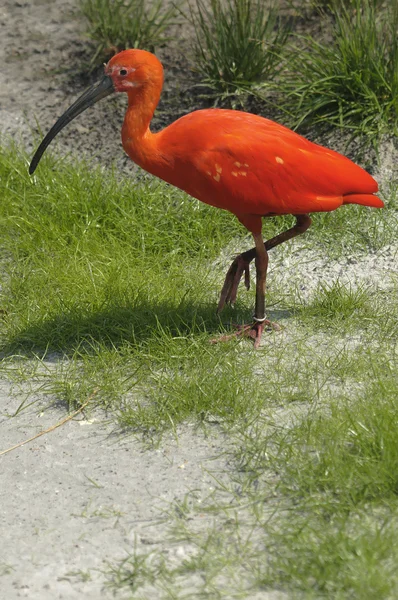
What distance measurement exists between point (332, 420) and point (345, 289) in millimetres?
1259

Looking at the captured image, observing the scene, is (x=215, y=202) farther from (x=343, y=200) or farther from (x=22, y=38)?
(x=22, y=38)

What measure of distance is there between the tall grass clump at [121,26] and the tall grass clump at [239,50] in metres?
0.51

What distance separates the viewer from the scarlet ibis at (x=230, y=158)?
396cm

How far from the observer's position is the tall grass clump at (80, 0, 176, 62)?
6.73 m

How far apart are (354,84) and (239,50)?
2.87 feet

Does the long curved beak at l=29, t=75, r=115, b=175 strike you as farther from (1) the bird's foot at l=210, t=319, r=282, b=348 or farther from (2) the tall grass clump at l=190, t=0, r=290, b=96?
(2) the tall grass clump at l=190, t=0, r=290, b=96

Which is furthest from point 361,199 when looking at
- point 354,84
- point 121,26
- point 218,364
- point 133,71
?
point 121,26

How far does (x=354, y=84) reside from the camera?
5754 mm

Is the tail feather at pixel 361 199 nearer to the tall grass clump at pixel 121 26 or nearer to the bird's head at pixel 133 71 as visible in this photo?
the bird's head at pixel 133 71

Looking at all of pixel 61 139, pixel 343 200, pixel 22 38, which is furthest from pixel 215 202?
pixel 22 38

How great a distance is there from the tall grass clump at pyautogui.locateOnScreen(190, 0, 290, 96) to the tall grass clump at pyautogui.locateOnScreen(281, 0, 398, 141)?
0.92 ft

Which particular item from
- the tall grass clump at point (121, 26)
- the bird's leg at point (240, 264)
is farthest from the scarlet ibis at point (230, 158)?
the tall grass clump at point (121, 26)

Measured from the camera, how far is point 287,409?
Result: 3787mm

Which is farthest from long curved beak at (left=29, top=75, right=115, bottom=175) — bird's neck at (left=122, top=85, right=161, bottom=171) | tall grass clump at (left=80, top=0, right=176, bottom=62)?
tall grass clump at (left=80, top=0, right=176, bottom=62)
